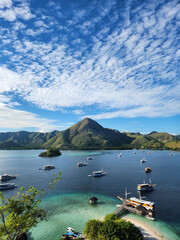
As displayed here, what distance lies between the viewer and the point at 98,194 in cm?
7969

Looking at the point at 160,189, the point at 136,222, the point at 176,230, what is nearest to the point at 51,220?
the point at 136,222

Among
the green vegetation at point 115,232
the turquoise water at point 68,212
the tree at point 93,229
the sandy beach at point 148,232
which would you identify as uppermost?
the green vegetation at point 115,232

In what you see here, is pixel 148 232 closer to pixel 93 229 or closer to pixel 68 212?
pixel 93 229

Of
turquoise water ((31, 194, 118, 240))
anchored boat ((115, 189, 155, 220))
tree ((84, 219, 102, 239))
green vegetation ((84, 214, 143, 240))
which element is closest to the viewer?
green vegetation ((84, 214, 143, 240))

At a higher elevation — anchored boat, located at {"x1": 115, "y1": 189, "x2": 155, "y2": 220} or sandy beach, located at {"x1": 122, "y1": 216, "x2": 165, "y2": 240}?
anchored boat, located at {"x1": 115, "y1": 189, "x2": 155, "y2": 220}

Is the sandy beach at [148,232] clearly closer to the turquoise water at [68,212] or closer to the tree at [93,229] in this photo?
the turquoise water at [68,212]

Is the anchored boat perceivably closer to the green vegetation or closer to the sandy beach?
the sandy beach

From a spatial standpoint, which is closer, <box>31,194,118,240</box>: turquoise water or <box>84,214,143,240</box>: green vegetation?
<box>84,214,143,240</box>: green vegetation

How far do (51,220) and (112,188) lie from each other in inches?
1828

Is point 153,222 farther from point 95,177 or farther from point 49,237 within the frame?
point 95,177

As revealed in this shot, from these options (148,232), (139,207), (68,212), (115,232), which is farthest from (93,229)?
(139,207)

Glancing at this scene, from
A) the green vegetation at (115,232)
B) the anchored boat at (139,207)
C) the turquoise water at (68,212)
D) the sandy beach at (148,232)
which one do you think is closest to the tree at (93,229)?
the green vegetation at (115,232)

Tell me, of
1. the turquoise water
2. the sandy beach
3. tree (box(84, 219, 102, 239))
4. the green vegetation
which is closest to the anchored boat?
the turquoise water

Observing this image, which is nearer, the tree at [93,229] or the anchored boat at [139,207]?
the tree at [93,229]
